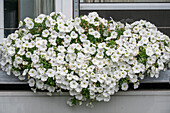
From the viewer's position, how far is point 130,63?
200cm

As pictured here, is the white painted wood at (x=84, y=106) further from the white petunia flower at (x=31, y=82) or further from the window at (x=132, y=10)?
the window at (x=132, y=10)

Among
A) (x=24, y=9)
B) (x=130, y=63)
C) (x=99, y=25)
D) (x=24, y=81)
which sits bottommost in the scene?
(x=24, y=81)

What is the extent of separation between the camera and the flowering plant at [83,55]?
196cm

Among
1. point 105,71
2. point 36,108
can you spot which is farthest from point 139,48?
point 36,108

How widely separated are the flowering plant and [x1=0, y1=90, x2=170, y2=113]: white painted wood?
0.24 feet

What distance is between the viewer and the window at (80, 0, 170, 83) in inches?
102

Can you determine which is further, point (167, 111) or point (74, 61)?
point (167, 111)

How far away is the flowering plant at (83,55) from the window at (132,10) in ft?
1.54

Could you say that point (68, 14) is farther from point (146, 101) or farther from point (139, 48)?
point (146, 101)

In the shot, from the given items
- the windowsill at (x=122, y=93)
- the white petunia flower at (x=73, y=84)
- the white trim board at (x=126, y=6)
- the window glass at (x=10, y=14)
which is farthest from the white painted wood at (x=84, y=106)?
the white trim board at (x=126, y=6)

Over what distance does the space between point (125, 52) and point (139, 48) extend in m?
0.14

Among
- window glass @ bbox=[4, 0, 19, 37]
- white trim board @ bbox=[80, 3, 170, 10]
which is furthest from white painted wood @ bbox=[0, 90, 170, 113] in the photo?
white trim board @ bbox=[80, 3, 170, 10]

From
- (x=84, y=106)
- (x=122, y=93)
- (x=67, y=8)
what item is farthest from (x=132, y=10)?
(x=84, y=106)

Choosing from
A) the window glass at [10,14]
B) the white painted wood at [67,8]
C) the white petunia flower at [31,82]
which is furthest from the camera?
the window glass at [10,14]
